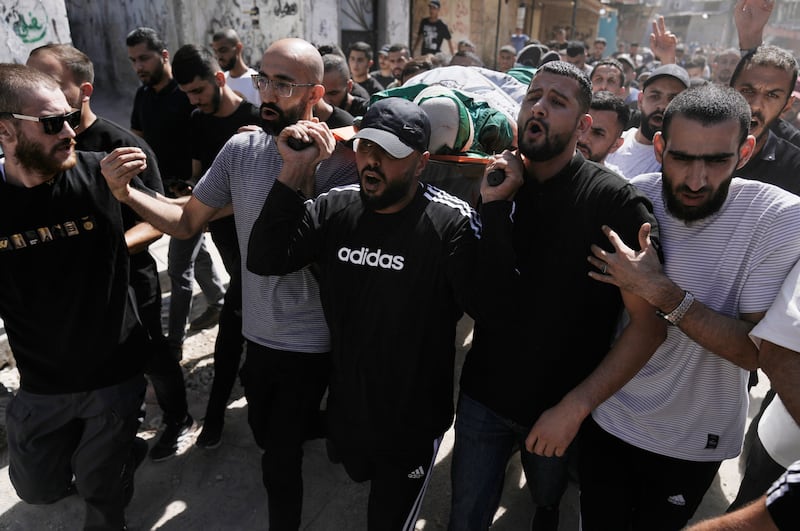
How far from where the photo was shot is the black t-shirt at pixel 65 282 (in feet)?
7.36

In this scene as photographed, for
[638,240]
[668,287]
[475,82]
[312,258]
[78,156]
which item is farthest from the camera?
[475,82]

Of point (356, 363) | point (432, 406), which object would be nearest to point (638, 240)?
point (432, 406)

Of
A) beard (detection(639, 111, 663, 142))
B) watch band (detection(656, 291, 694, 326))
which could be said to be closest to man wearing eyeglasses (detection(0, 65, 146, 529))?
watch band (detection(656, 291, 694, 326))

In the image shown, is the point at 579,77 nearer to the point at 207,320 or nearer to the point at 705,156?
the point at 705,156

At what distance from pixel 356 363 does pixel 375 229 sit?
53 centimetres

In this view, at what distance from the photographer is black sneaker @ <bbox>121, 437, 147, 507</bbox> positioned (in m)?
2.62

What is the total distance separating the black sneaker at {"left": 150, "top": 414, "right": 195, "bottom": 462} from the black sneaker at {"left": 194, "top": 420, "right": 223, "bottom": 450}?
0.13m

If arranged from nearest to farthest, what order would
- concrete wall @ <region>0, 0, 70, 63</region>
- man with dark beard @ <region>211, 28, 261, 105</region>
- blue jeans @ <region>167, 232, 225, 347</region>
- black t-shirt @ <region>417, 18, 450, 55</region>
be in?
blue jeans @ <region>167, 232, 225, 347</region>
man with dark beard @ <region>211, 28, 261, 105</region>
concrete wall @ <region>0, 0, 70, 63</region>
black t-shirt @ <region>417, 18, 450, 55</region>

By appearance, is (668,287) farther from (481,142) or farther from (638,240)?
(481,142)

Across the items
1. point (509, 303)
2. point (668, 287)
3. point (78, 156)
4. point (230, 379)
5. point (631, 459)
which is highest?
point (78, 156)

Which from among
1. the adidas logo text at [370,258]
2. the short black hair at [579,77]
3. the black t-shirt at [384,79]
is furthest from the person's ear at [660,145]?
the black t-shirt at [384,79]

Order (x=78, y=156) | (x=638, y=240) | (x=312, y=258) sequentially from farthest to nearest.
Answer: (x=78, y=156)
(x=312, y=258)
(x=638, y=240)

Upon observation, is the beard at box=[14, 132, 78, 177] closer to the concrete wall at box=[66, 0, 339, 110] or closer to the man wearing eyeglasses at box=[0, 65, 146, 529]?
the man wearing eyeglasses at box=[0, 65, 146, 529]

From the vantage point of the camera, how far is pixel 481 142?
2.81 m
